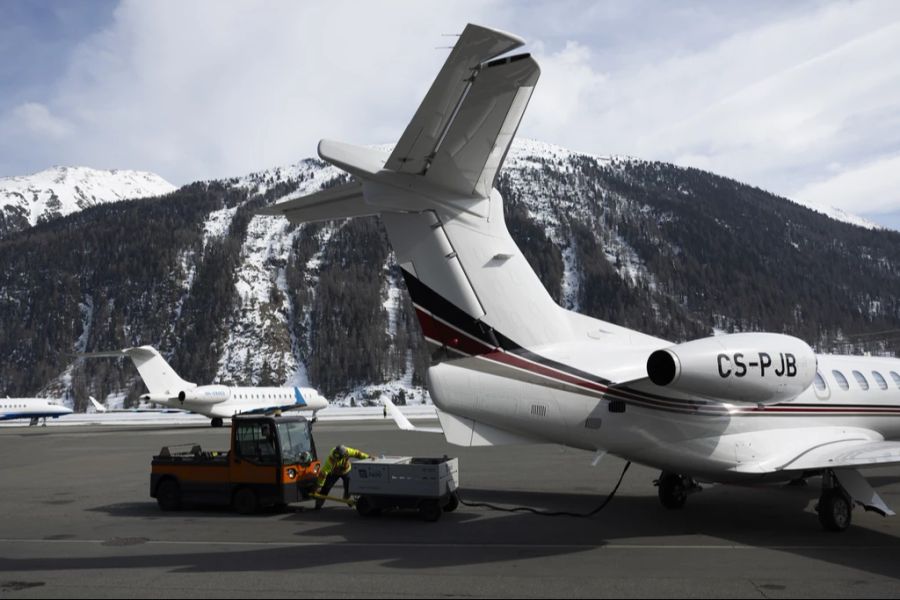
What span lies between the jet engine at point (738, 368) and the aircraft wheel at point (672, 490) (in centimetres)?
361

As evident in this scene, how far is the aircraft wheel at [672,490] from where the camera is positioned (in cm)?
1345

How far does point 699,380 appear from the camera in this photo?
31.4ft

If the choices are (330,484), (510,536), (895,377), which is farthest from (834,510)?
(330,484)

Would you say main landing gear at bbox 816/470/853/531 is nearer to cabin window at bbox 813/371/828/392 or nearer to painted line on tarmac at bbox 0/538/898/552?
painted line on tarmac at bbox 0/538/898/552

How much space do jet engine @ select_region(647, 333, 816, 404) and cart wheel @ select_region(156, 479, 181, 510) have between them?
9621 millimetres

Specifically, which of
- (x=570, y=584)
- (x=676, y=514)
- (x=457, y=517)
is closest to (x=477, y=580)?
(x=570, y=584)

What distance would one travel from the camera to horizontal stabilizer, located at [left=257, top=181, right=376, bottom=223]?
1099 centimetres

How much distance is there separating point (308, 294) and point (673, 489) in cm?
15774

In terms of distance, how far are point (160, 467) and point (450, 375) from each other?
7355 mm

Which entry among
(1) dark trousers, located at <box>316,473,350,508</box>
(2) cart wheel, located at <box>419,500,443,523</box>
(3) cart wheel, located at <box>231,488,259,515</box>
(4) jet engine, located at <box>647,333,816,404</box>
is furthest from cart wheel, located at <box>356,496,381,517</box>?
(4) jet engine, located at <box>647,333,816,404</box>

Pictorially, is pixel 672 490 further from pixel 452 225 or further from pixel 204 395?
pixel 204 395

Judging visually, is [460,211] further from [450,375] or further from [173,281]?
[173,281]

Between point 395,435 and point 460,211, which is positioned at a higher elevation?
point 460,211

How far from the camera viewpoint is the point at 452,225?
10.5 meters
